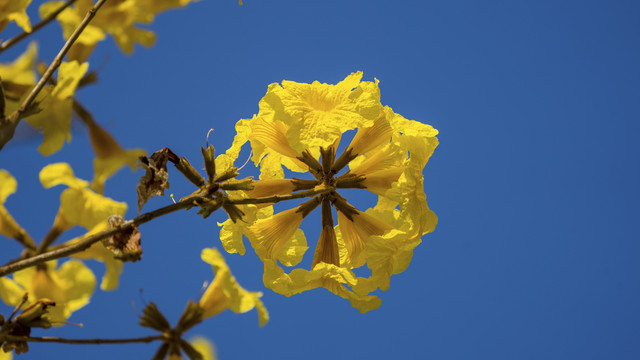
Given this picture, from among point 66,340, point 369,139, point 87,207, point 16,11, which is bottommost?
point 66,340

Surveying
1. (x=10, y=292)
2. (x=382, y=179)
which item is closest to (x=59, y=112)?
(x=10, y=292)

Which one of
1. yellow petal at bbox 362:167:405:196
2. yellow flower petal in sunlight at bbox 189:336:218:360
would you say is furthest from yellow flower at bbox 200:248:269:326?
yellow petal at bbox 362:167:405:196

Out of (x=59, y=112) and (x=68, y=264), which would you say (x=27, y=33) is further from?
(x=68, y=264)

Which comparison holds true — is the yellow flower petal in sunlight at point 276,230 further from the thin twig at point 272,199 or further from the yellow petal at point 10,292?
the yellow petal at point 10,292

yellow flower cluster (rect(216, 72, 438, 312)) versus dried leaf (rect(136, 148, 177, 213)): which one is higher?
yellow flower cluster (rect(216, 72, 438, 312))

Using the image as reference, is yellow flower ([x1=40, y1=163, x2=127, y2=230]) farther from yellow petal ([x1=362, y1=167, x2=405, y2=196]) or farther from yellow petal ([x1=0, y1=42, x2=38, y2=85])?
yellow petal ([x1=362, y1=167, x2=405, y2=196])

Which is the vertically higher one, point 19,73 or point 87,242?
point 19,73

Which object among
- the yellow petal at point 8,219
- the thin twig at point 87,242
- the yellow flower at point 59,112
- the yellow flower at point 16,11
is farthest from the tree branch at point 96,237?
the yellow flower at point 16,11
